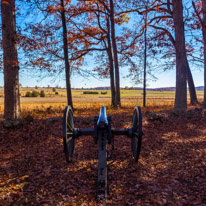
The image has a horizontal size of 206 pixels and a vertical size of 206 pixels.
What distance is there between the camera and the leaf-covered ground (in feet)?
12.1

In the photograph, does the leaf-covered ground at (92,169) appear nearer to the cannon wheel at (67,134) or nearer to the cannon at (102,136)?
the cannon at (102,136)

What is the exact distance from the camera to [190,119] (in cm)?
1001

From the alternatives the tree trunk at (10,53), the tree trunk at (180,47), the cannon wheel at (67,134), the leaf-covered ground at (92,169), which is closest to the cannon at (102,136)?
the cannon wheel at (67,134)

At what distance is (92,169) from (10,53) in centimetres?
625

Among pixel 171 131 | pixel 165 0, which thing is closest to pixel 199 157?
pixel 171 131

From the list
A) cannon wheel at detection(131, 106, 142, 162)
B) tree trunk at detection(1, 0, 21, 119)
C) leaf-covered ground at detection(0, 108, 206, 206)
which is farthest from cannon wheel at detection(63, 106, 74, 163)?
tree trunk at detection(1, 0, 21, 119)

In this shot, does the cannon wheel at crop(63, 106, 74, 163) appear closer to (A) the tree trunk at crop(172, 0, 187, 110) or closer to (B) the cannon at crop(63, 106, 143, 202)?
(B) the cannon at crop(63, 106, 143, 202)

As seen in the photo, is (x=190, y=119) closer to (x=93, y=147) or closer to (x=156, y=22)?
(x=93, y=147)

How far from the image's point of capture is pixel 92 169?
4.95 meters

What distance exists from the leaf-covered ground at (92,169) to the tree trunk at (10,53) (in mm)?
1432

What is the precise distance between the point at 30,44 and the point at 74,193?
7617mm

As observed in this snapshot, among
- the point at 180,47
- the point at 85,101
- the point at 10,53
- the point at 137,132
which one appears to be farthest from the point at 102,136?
the point at 85,101

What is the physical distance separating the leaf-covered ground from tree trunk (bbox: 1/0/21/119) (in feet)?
4.70

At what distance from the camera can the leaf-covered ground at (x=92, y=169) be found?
146 inches
